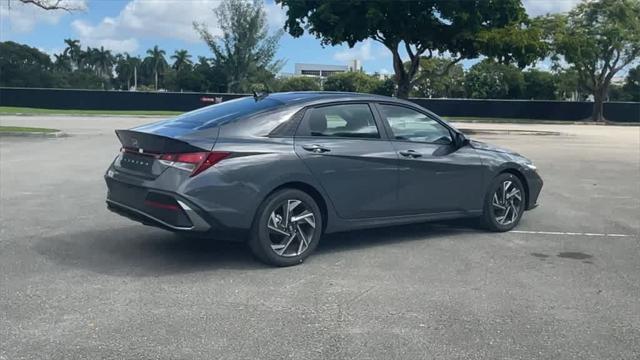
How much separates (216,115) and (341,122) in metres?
1.18

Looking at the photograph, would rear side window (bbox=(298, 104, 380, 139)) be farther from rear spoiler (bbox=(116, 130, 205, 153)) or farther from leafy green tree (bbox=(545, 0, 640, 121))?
leafy green tree (bbox=(545, 0, 640, 121))

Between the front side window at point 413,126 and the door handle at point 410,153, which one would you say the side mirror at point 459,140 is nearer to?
the front side window at point 413,126

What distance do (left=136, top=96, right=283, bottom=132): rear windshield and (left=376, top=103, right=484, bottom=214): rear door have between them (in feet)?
3.99

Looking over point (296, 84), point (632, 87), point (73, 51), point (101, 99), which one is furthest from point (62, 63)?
point (632, 87)

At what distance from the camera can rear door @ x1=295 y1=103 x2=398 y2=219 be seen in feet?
20.2

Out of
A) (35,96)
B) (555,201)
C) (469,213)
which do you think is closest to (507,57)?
(555,201)

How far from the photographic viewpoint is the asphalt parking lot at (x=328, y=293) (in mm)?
4242

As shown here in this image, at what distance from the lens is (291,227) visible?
5.98m

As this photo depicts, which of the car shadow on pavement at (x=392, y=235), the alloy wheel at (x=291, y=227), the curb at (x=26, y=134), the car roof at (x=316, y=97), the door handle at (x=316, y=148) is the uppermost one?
the car roof at (x=316, y=97)

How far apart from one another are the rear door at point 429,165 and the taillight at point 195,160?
1899 millimetres

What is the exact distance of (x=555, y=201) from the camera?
10.0m

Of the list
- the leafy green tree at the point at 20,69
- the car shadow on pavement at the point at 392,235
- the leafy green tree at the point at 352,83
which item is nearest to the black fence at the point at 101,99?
the leafy green tree at the point at 352,83

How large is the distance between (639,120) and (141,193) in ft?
167

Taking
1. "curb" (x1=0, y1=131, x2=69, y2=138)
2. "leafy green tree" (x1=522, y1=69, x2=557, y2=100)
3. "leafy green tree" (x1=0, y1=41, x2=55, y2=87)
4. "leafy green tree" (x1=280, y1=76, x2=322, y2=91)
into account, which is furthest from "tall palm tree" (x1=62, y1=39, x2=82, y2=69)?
"curb" (x1=0, y1=131, x2=69, y2=138)
